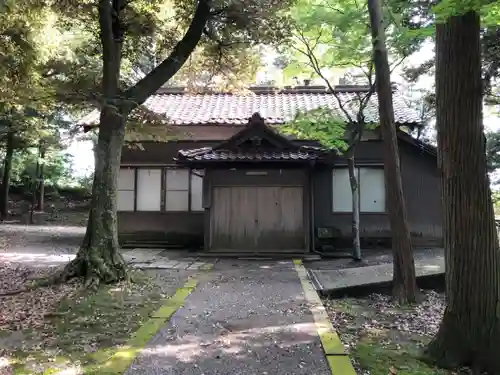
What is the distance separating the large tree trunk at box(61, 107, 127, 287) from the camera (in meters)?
8.38

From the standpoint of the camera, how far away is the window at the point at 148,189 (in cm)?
1541

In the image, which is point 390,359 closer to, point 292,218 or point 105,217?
point 105,217

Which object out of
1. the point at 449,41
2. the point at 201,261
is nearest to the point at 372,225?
the point at 201,261

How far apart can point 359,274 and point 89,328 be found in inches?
234

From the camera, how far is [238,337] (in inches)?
214

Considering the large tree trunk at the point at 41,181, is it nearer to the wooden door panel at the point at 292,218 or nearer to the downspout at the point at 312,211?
the wooden door panel at the point at 292,218

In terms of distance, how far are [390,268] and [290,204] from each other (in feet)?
13.3

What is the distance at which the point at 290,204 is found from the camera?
44.8 ft

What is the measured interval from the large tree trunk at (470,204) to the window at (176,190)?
37.5ft

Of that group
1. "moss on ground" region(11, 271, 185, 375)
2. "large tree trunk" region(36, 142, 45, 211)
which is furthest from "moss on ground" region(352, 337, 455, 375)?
"large tree trunk" region(36, 142, 45, 211)

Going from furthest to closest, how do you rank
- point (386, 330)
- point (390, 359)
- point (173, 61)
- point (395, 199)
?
point (173, 61) → point (395, 199) → point (386, 330) → point (390, 359)

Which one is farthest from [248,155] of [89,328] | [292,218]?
[89,328]

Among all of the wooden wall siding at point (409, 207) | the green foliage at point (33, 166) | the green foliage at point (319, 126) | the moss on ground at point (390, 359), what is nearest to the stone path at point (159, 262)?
the green foliage at point (319, 126)

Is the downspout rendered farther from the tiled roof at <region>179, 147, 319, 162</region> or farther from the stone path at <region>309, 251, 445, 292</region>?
the stone path at <region>309, 251, 445, 292</region>
